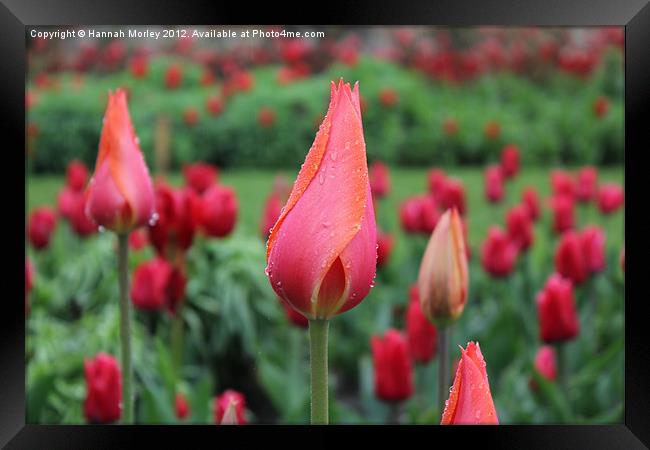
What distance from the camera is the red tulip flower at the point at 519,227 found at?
95.4 inches

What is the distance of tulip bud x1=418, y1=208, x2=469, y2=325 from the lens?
1086 millimetres

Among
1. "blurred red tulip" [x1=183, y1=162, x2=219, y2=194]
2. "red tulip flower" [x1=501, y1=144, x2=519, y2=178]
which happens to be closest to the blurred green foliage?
"red tulip flower" [x1=501, y1=144, x2=519, y2=178]

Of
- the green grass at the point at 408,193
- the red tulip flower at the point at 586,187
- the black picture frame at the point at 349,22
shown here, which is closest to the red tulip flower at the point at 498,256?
the red tulip flower at the point at 586,187

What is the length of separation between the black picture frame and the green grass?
2.02 m

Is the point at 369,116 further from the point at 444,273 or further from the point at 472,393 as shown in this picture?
the point at 472,393

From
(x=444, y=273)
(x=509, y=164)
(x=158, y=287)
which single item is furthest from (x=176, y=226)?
(x=509, y=164)

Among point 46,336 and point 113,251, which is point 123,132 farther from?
point 113,251

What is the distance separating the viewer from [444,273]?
1089 mm

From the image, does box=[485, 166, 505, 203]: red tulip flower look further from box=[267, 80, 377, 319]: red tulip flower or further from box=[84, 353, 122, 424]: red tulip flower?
box=[267, 80, 377, 319]: red tulip flower

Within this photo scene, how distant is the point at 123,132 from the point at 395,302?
176 centimetres

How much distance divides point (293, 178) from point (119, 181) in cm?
340

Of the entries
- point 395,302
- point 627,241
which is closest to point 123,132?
point 627,241

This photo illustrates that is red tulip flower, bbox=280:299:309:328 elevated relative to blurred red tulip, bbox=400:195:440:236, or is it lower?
lower

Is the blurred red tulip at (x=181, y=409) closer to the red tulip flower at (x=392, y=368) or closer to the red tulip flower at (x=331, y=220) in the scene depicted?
the red tulip flower at (x=392, y=368)
